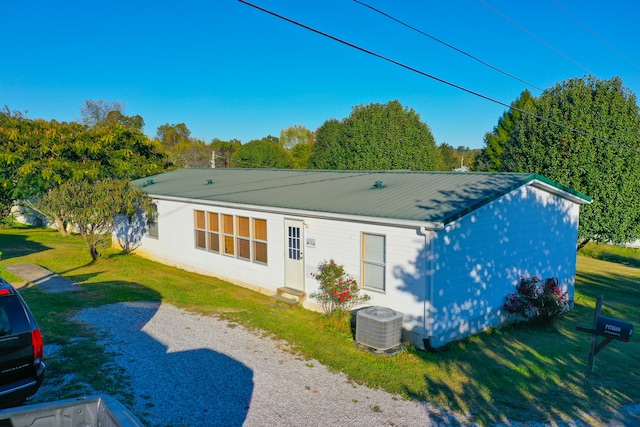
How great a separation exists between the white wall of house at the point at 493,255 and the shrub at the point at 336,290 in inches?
73.1

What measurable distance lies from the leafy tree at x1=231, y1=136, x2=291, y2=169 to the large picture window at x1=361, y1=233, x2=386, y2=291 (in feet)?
170

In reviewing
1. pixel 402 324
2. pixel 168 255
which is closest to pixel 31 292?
pixel 168 255

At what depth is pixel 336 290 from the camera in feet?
35.4

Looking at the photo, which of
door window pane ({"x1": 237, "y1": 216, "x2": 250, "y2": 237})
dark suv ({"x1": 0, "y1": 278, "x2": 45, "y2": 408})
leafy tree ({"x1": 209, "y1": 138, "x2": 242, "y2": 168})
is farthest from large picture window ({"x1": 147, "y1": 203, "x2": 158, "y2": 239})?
leafy tree ({"x1": 209, "y1": 138, "x2": 242, "y2": 168})

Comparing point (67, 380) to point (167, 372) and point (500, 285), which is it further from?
point (500, 285)

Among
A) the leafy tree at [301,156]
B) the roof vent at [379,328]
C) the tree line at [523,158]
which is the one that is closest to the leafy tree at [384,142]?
the tree line at [523,158]

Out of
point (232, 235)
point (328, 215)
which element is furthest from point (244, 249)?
point (328, 215)

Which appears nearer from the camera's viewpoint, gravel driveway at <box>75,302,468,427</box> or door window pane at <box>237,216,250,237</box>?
gravel driveway at <box>75,302,468,427</box>

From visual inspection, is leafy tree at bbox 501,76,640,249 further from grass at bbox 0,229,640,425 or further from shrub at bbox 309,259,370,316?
shrub at bbox 309,259,370,316

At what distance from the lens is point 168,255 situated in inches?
682

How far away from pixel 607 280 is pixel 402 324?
14.1 meters

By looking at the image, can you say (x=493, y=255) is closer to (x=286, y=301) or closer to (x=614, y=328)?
(x=614, y=328)

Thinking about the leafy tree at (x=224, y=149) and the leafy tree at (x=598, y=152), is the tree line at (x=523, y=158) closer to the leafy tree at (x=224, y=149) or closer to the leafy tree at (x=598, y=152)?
the leafy tree at (x=598, y=152)

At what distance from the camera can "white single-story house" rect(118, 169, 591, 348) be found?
966cm
